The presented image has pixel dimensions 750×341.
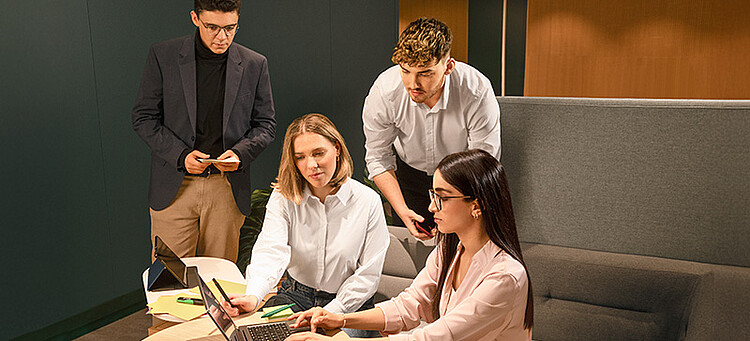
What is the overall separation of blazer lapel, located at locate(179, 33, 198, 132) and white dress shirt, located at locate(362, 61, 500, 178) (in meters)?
0.78

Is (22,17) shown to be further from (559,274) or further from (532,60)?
(532,60)

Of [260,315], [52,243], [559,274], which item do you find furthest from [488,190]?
[52,243]

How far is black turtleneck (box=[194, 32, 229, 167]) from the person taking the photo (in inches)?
106

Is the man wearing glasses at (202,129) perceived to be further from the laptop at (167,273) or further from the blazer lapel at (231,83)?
the laptop at (167,273)

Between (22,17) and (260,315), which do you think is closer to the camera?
(260,315)

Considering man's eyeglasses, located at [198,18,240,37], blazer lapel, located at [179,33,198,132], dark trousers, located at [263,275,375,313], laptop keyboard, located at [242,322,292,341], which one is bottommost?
dark trousers, located at [263,275,375,313]

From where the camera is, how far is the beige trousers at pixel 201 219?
273 centimetres

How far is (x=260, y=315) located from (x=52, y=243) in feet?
6.49

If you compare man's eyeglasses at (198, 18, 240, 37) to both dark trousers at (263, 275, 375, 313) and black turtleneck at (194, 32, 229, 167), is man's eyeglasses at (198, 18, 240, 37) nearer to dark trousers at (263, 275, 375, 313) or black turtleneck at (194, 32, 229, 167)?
black turtleneck at (194, 32, 229, 167)

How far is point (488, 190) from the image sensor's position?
5.27 ft

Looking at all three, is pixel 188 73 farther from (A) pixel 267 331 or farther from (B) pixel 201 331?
(A) pixel 267 331

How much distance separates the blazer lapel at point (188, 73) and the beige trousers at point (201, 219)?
337mm

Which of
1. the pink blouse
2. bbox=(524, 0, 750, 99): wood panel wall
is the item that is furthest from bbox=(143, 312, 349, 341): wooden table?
bbox=(524, 0, 750, 99): wood panel wall

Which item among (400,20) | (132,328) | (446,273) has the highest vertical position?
(400,20)
